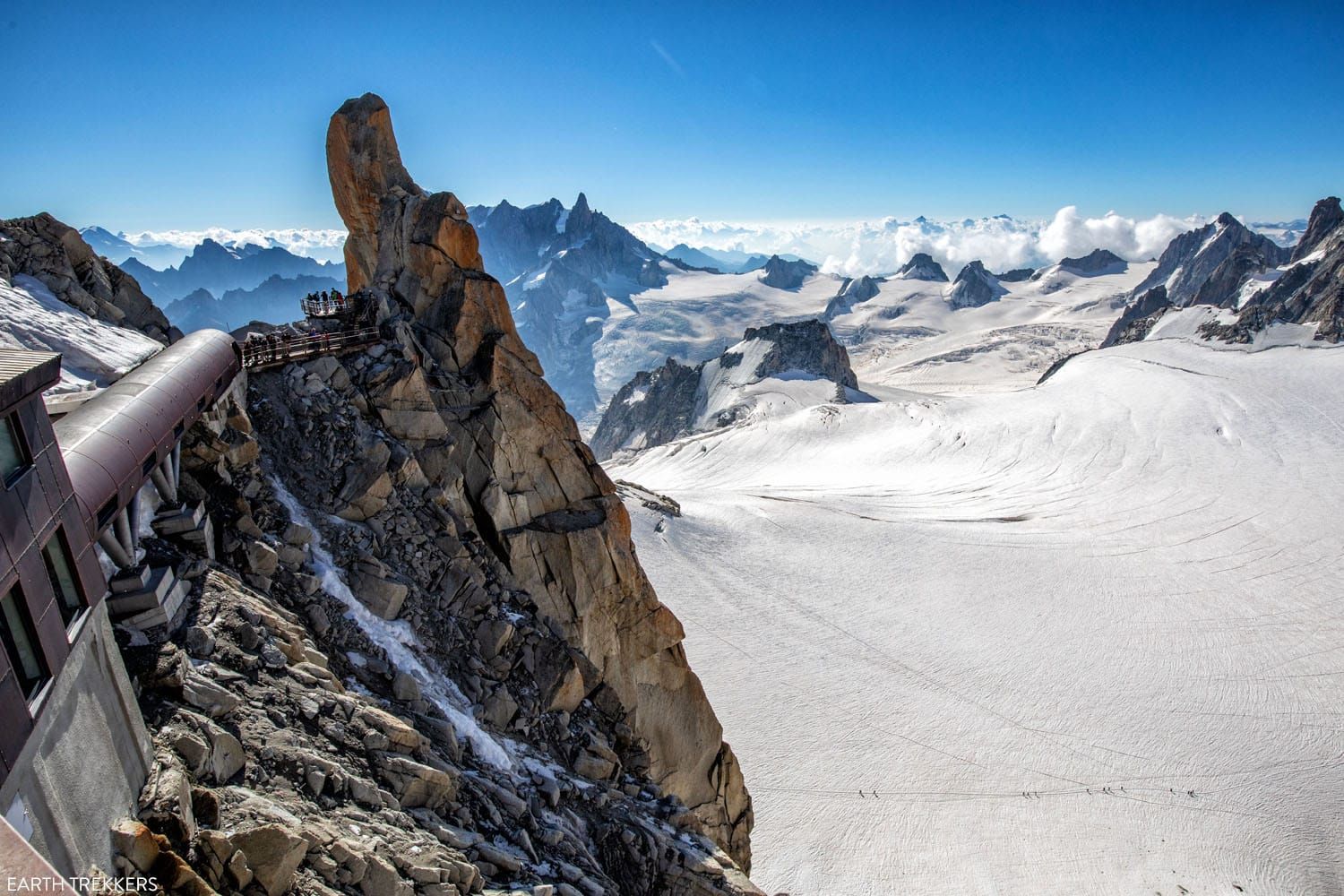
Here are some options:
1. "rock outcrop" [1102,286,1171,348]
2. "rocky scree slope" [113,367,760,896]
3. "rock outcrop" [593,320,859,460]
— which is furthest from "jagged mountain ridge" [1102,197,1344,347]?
"rocky scree slope" [113,367,760,896]

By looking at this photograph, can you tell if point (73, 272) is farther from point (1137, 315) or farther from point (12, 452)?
point (1137, 315)

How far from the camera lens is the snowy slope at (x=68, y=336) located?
1322 cm

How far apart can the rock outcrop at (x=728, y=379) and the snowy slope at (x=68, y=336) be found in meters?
94.4

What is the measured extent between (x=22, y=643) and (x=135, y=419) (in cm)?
476

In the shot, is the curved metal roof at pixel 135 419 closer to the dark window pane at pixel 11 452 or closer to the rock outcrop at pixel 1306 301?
the dark window pane at pixel 11 452

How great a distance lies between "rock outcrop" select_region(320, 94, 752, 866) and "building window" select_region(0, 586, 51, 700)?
26.4 ft

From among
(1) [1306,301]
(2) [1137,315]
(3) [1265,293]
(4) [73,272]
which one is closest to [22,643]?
(4) [73,272]

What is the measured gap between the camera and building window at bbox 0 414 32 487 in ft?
19.9

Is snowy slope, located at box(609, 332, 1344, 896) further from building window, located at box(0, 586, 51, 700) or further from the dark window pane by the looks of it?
the dark window pane

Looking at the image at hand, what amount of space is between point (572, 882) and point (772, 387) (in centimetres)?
10417

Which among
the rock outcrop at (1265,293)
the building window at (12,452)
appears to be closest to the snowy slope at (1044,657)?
the building window at (12,452)

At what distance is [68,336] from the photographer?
1396cm

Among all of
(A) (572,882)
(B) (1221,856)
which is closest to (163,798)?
(A) (572,882)

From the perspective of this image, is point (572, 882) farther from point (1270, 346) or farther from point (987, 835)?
point (1270, 346)
